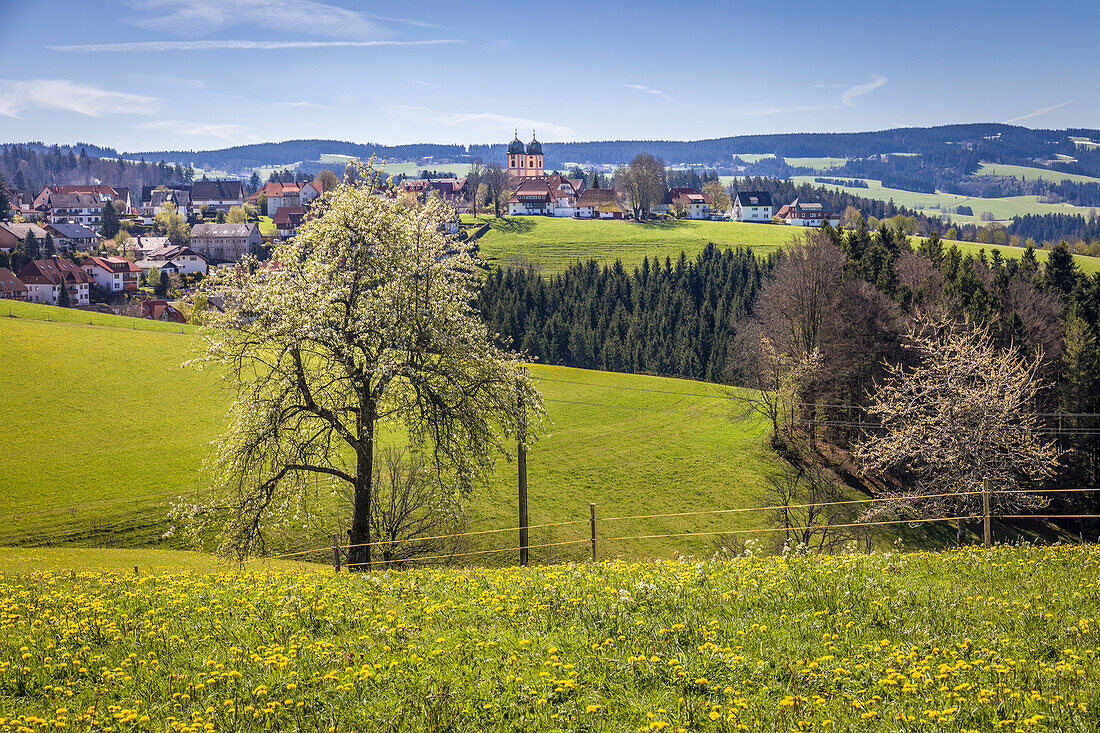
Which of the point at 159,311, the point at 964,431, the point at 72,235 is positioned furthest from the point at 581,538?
the point at 72,235

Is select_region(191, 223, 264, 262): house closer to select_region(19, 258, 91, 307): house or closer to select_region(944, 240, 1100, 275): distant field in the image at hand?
select_region(19, 258, 91, 307): house

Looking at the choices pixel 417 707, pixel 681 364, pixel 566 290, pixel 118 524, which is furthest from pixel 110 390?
pixel 566 290

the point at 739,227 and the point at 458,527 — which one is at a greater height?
the point at 739,227

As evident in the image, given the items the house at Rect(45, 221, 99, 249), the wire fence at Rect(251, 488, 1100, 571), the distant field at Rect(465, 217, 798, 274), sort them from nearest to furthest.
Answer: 1. the wire fence at Rect(251, 488, 1100, 571)
2. the distant field at Rect(465, 217, 798, 274)
3. the house at Rect(45, 221, 99, 249)

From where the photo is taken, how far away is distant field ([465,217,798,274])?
144000 mm

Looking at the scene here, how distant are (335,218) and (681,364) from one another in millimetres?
84994

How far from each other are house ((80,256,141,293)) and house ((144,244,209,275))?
7.04 m

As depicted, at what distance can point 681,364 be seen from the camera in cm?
10362

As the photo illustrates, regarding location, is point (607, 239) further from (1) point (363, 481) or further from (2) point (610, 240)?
(1) point (363, 481)

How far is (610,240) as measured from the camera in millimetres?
156000

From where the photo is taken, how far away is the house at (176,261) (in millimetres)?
154750

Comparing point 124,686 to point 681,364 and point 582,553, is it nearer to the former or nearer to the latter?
point 582,553

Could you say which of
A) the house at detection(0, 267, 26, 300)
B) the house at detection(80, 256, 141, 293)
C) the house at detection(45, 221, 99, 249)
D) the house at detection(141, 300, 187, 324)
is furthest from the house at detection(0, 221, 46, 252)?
the house at detection(141, 300, 187, 324)

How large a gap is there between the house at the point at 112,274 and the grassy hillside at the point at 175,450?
88563 mm
